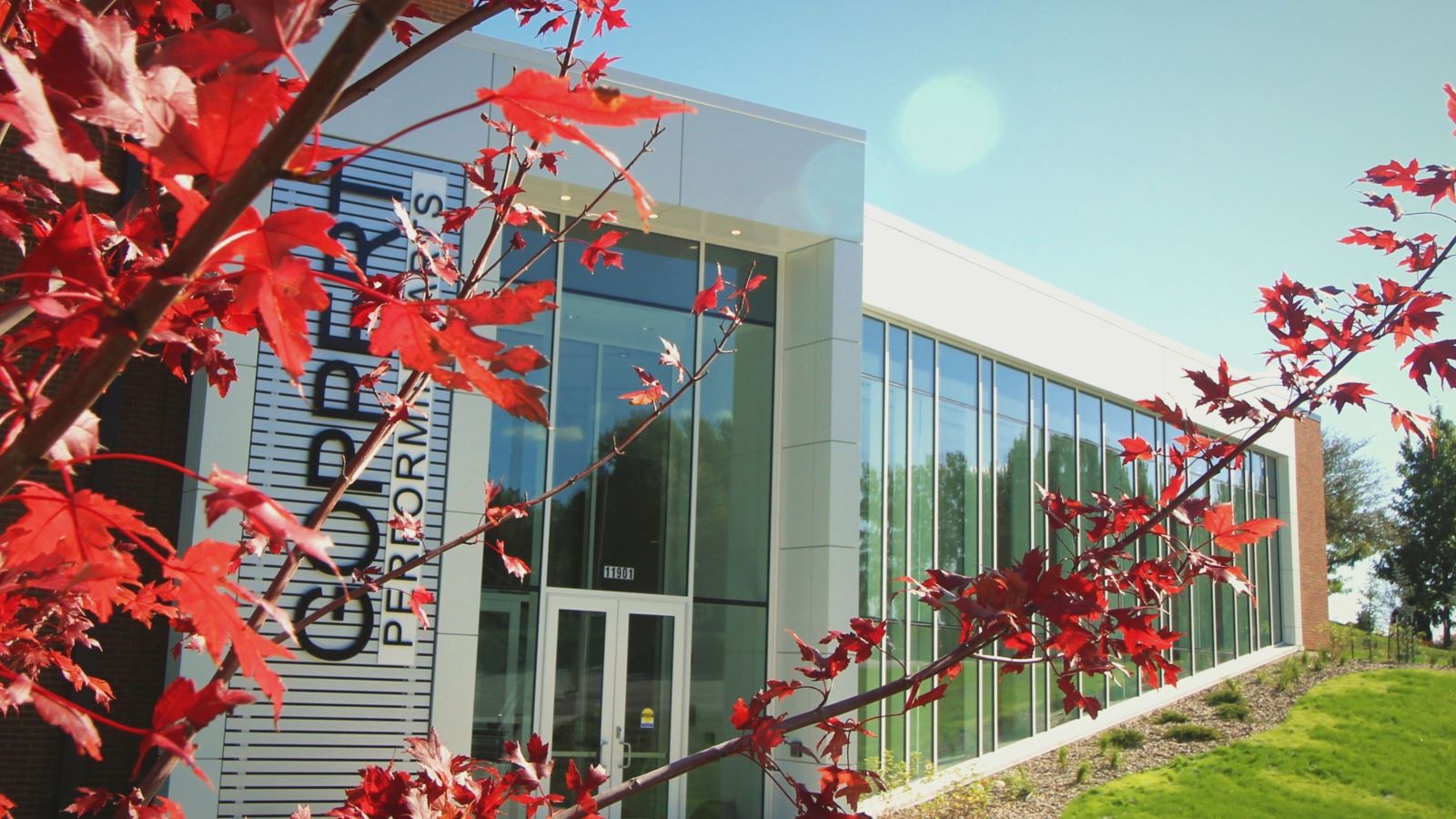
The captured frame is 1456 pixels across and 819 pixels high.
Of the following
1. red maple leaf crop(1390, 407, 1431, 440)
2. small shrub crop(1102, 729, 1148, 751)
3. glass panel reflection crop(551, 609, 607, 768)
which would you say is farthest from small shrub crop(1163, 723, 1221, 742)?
red maple leaf crop(1390, 407, 1431, 440)

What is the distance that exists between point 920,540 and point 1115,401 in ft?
20.8

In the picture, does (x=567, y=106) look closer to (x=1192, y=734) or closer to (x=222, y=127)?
(x=222, y=127)

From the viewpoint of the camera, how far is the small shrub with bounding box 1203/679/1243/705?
18.4m

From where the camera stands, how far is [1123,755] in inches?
610

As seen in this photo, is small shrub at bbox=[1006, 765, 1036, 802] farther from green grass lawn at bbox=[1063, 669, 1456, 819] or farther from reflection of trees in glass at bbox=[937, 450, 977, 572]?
reflection of trees in glass at bbox=[937, 450, 977, 572]

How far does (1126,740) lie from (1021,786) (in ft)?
10.7

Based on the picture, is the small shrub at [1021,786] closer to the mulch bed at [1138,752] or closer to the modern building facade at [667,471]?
the mulch bed at [1138,752]

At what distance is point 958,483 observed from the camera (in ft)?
50.5

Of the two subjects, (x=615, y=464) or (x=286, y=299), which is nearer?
(x=286, y=299)

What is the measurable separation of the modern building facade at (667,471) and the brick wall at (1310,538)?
34.4 feet

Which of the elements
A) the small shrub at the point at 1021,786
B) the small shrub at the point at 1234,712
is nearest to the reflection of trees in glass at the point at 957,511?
the small shrub at the point at 1021,786

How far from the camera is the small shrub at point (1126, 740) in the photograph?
1593 centimetres

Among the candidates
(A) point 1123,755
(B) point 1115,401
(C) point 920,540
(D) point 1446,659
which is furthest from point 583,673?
(D) point 1446,659

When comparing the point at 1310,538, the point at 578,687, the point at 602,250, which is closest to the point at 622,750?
the point at 578,687
